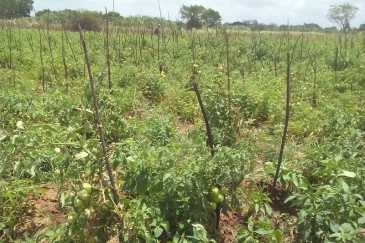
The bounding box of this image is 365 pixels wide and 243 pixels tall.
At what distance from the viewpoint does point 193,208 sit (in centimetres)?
237

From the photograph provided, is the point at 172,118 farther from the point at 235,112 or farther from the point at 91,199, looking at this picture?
the point at 91,199

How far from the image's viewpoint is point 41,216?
2.73 meters

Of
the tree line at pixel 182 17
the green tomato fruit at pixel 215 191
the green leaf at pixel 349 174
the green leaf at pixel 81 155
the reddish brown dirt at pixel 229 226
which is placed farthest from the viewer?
the tree line at pixel 182 17

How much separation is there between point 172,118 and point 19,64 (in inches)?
190

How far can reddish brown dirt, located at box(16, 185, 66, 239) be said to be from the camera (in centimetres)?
262

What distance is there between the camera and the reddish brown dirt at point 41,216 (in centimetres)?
262

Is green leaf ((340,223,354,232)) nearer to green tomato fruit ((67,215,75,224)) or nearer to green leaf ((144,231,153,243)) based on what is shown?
green leaf ((144,231,153,243))

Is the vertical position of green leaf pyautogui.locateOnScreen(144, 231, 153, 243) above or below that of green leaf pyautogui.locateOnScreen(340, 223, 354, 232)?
below

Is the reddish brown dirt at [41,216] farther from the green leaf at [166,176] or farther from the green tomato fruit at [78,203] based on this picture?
the green leaf at [166,176]

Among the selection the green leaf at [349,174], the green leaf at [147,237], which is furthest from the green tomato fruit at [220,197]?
the green leaf at [349,174]

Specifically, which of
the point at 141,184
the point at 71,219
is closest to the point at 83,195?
the point at 71,219

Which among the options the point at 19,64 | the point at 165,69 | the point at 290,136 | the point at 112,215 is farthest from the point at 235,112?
the point at 19,64

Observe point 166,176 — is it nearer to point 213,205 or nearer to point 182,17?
point 213,205

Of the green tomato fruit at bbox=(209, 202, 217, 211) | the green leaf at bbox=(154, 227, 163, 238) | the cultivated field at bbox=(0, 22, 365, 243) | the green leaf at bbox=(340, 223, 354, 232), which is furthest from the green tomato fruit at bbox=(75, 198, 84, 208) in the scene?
the green leaf at bbox=(340, 223, 354, 232)
